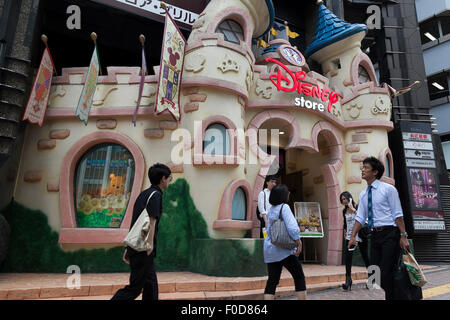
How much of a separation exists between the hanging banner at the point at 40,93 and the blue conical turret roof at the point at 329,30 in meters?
8.80

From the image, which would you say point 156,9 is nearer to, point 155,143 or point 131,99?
point 131,99

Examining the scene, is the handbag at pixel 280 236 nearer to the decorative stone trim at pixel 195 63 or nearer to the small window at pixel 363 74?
the decorative stone trim at pixel 195 63

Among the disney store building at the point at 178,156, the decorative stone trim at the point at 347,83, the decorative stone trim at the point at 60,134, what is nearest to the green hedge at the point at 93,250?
the disney store building at the point at 178,156

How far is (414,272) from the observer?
3250 mm

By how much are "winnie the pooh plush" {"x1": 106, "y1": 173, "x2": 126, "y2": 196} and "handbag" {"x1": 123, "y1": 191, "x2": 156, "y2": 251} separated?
452cm

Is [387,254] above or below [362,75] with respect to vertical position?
below

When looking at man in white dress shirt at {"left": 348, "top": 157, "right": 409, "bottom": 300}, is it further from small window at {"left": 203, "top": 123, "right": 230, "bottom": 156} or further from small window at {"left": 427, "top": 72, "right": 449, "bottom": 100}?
small window at {"left": 427, "top": 72, "right": 449, "bottom": 100}

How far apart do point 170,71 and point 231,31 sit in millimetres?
2593

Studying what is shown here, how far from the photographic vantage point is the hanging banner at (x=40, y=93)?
6840 millimetres

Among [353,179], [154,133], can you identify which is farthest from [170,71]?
[353,179]

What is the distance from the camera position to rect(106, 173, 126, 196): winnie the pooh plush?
7.45 m

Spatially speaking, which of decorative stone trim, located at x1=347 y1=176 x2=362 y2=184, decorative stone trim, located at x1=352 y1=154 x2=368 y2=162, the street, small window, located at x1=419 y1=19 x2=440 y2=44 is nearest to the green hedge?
the street

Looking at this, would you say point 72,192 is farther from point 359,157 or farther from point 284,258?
point 359,157

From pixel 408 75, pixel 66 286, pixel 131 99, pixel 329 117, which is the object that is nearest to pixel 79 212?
pixel 66 286
